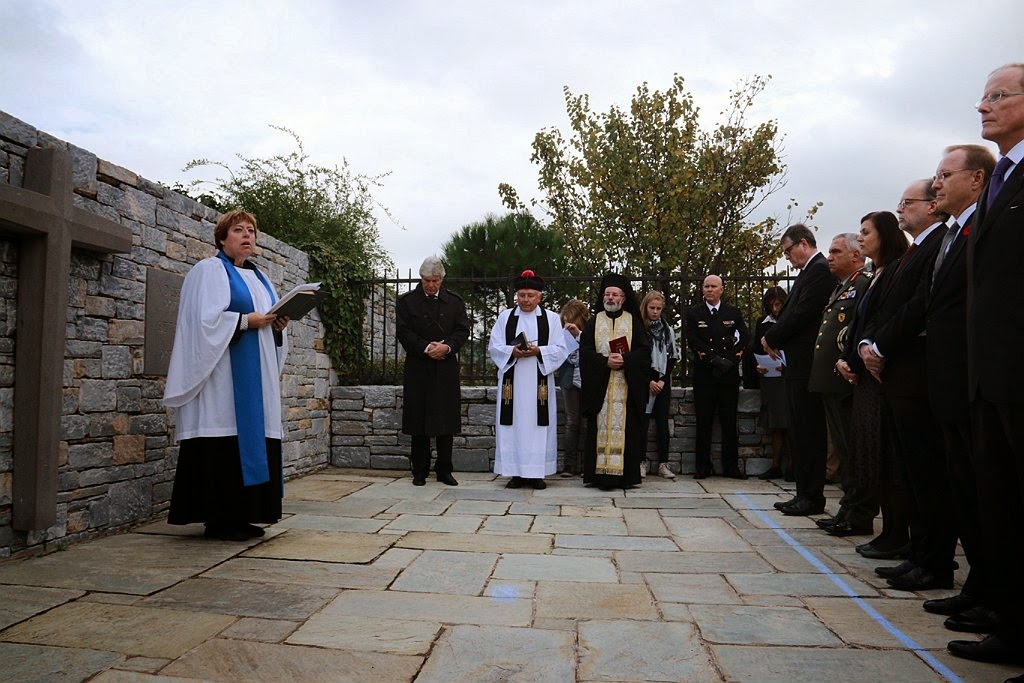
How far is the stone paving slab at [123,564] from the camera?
127 inches

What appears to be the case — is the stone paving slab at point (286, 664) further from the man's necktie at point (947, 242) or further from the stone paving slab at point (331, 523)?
the man's necktie at point (947, 242)

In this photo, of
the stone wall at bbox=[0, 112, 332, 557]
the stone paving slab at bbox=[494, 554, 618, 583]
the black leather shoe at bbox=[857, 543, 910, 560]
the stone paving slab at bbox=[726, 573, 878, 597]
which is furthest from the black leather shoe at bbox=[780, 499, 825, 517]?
the stone wall at bbox=[0, 112, 332, 557]

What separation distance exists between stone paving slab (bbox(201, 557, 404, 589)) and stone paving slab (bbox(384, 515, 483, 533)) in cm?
92

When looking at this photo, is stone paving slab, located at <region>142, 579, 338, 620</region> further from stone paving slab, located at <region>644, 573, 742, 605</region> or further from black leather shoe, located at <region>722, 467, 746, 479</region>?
black leather shoe, located at <region>722, 467, 746, 479</region>

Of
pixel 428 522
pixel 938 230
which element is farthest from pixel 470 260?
pixel 938 230

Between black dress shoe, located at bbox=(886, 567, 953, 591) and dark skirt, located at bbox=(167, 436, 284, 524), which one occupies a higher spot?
dark skirt, located at bbox=(167, 436, 284, 524)

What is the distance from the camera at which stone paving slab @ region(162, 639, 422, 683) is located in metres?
2.28

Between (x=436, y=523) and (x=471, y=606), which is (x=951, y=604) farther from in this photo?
(x=436, y=523)

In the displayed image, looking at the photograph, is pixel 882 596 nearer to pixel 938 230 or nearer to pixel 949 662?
pixel 949 662

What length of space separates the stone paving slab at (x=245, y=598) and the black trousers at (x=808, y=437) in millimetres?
3212

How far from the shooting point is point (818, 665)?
243cm

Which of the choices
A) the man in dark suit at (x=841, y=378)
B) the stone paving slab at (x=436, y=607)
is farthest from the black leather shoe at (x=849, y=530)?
the stone paving slab at (x=436, y=607)

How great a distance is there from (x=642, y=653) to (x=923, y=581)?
1.59 meters

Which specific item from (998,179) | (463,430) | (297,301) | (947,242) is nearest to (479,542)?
(297,301)
